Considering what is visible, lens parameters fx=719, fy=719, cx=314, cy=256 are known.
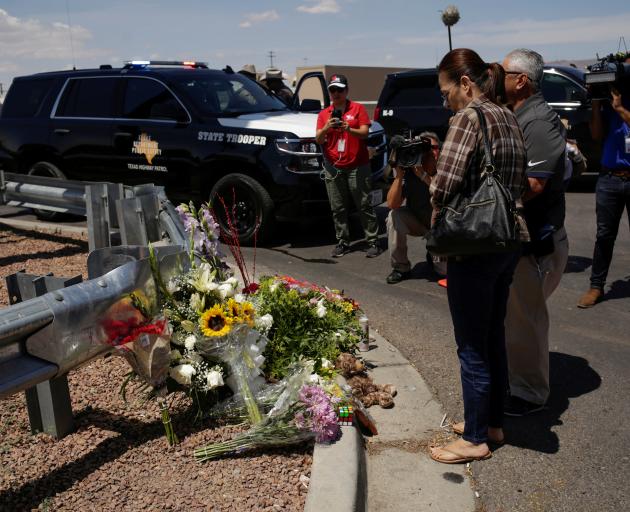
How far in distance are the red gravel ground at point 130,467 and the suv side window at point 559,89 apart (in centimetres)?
1014

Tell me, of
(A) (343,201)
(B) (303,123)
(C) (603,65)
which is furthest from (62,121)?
(C) (603,65)

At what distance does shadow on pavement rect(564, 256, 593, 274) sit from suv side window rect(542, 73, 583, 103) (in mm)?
5113

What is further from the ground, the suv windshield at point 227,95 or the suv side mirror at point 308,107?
the suv windshield at point 227,95

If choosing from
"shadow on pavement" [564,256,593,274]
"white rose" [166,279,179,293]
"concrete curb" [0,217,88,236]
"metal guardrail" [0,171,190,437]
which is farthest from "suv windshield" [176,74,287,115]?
"white rose" [166,279,179,293]

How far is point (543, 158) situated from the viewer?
377 cm

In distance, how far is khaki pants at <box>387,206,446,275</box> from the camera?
6.91 meters

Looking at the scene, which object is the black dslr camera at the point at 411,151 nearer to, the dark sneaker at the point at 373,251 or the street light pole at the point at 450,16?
the dark sneaker at the point at 373,251

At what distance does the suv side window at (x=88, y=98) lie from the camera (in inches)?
367

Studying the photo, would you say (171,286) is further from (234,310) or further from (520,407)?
(520,407)

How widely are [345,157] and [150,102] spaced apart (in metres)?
2.79

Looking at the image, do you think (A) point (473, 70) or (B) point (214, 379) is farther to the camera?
(B) point (214, 379)

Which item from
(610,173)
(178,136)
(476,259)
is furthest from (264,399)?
(178,136)

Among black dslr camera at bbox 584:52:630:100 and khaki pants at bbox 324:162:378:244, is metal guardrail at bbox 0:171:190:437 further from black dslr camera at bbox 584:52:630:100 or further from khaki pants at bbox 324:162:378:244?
black dslr camera at bbox 584:52:630:100

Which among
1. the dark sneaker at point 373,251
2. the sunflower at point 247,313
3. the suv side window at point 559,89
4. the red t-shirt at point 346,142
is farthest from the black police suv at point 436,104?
the sunflower at point 247,313
